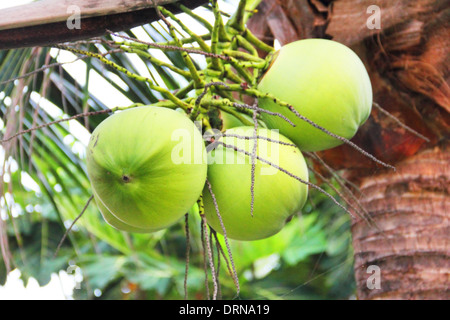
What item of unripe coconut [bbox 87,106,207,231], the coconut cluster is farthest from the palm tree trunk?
unripe coconut [bbox 87,106,207,231]

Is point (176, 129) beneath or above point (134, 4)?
beneath

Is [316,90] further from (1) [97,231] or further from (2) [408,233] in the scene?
(1) [97,231]

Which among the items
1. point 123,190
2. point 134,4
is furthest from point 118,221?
point 134,4

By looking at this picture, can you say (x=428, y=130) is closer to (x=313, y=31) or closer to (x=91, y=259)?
(x=313, y=31)

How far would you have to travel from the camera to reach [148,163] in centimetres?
110

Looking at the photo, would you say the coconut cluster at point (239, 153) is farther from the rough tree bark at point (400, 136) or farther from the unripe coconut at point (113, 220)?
the rough tree bark at point (400, 136)

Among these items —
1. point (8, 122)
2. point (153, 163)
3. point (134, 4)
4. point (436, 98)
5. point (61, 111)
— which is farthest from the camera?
point (61, 111)

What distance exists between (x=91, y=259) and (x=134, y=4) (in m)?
3.06

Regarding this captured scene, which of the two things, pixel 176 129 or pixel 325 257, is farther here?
pixel 325 257

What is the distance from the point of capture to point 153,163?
1.10 metres

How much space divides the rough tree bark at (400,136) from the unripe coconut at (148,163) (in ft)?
2.33

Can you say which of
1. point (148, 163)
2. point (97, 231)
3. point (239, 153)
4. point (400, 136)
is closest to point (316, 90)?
point (239, 153)

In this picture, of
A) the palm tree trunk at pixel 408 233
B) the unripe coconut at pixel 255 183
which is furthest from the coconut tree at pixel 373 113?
the unripe coconut at pixel 255 183

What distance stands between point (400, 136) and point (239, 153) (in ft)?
2.24
